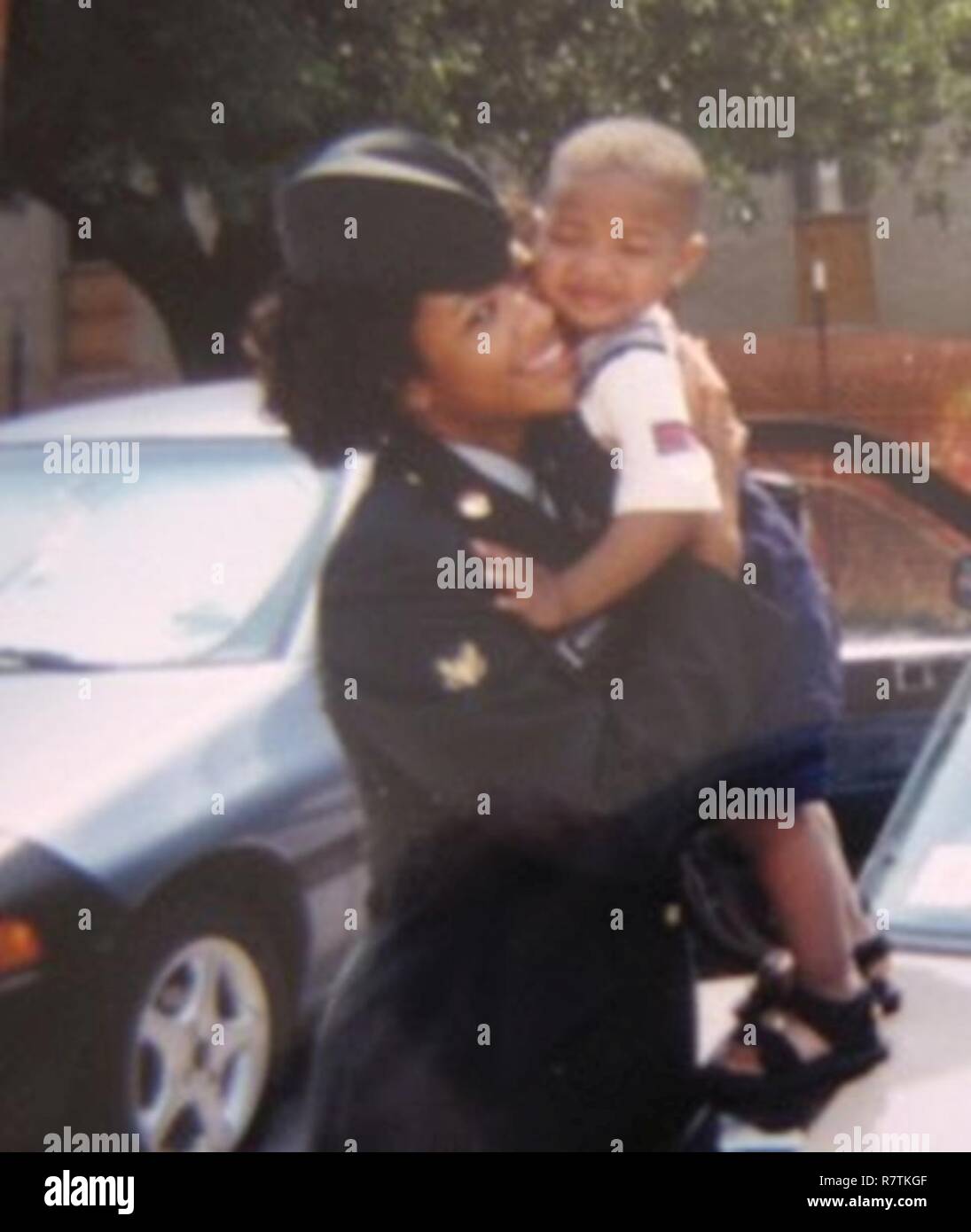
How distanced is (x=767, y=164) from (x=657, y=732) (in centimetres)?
128

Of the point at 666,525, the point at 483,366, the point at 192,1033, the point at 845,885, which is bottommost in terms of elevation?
the point at 192,1033

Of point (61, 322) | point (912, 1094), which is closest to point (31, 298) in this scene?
point (61, 322)

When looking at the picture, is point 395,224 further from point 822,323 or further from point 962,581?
point 822,323

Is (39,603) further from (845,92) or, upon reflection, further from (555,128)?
(845,92)

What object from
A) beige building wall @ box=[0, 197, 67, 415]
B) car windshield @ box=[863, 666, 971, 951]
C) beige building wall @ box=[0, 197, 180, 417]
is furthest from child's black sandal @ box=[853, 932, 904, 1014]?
beige building wall @ box=[0, 197, 67, 415]

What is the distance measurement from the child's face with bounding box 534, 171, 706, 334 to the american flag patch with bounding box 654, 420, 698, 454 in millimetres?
86

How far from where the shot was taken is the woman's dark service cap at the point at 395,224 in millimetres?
1555

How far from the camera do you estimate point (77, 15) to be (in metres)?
2.87

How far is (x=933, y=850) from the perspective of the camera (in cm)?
184

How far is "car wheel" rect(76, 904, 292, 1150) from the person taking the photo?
2.08 m

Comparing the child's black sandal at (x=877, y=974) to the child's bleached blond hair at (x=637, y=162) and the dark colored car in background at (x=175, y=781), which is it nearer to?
the dark colored car in background at (x=175, y=781)

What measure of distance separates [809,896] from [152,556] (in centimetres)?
90

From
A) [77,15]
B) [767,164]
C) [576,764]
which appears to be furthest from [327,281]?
[77,15]

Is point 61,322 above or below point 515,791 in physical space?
above
